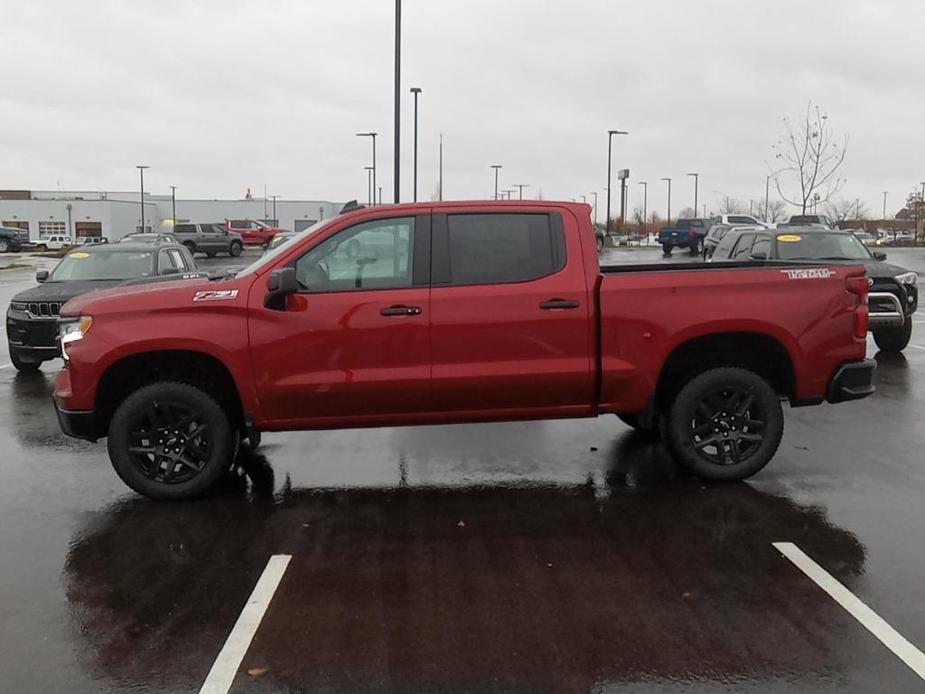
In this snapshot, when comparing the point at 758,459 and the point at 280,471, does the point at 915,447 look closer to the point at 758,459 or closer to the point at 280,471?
the point at 758,459

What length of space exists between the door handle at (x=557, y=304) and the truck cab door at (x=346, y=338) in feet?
2.57

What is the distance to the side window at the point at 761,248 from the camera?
486 inches

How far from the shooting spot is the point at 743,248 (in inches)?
528

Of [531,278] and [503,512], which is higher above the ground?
[531,278]

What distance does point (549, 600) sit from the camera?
4.15 metres

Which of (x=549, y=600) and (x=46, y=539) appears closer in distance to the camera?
(x=549, y=600)

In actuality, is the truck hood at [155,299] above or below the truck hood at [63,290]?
above

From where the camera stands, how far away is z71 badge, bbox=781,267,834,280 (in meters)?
5.77

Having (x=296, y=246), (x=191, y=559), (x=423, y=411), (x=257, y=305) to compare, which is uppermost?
(x=296, y=246)

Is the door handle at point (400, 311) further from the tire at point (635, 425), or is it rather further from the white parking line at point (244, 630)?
the tire at point (635, 425)

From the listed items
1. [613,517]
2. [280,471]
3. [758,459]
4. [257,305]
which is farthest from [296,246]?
[758,459]

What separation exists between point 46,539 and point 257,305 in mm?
1897

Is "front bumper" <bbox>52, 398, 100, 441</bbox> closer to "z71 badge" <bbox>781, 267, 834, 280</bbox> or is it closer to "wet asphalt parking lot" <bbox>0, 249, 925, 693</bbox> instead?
"wet asphalt parking lot" <bbox>0, 249, 925, 693</bbox>

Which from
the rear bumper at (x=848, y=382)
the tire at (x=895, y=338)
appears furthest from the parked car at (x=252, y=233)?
the rear bumper at (x=848, y=382)
